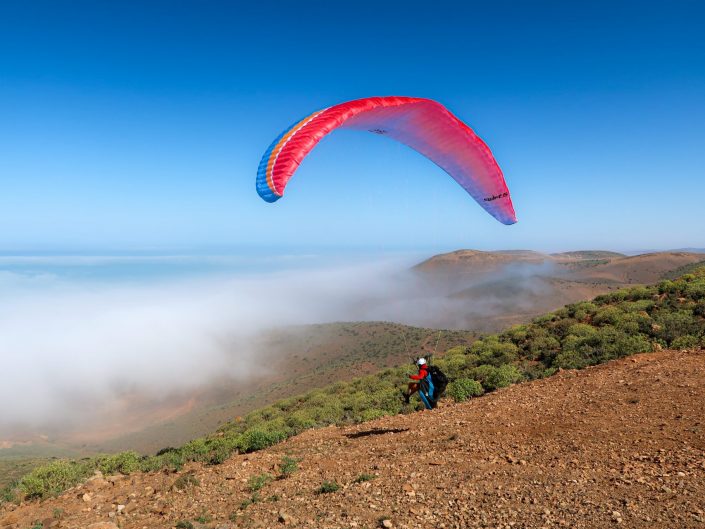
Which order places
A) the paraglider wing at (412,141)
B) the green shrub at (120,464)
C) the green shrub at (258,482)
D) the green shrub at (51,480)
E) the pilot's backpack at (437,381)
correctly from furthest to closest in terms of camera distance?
the green shrub at (120,464)
the pilot's backpack at (437,381)
the green shrub at (51,480)
the paraglider wing at (412,141)
the green shrub at (258,482)

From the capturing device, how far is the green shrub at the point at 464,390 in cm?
1287

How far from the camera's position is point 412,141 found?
12938mm

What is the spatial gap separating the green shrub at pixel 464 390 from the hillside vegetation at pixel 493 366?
0.03 metres

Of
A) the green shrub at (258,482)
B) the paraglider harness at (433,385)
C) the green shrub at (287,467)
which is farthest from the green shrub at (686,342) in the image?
the green shrub at (258,482)

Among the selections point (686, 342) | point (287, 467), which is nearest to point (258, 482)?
point (287, 467)

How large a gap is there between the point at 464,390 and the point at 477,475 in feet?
21.4

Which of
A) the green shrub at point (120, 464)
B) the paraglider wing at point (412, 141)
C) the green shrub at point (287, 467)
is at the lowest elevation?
the green shrub at point (120, 464)

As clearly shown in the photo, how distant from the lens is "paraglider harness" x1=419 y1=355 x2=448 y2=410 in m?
9.55

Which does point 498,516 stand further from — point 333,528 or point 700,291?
point 700,291

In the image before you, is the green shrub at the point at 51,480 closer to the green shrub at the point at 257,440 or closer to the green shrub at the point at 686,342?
the green shrub at the point at 257,440

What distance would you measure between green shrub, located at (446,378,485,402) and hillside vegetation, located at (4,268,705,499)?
31 mm

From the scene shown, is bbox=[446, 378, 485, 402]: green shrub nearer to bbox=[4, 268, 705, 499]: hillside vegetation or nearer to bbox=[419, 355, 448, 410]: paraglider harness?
bbox=[4, 268, 705, 499]: hillside vegetation

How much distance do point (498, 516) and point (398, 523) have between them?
130 cm

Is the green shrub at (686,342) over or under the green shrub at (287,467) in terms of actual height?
over
